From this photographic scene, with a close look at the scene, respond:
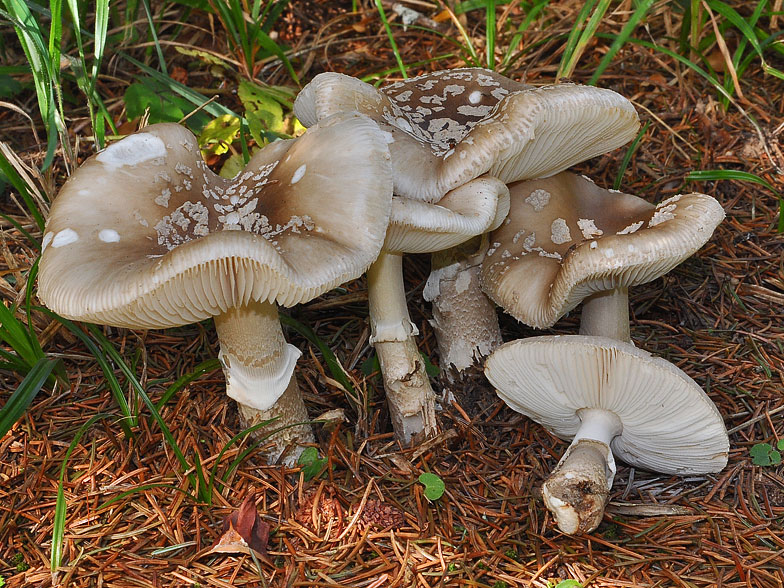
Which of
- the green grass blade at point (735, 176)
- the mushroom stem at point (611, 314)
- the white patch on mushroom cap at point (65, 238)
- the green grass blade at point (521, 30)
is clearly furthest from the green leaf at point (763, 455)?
the white patch on mushroom cap at point (65, 238)

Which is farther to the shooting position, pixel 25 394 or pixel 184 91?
pixel 184 91

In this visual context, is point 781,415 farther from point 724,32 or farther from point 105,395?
point 105,395

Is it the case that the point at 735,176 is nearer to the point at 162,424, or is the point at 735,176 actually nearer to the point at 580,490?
the point at 580,490

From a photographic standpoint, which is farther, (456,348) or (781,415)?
(456,348)

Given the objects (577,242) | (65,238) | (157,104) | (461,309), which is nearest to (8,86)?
(157,104)

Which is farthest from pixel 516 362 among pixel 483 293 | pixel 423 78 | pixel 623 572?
pixel 423 78

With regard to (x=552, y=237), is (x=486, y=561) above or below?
below
